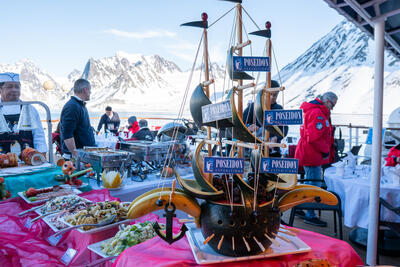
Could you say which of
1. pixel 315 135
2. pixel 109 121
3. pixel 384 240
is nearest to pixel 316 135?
pixel 315 135

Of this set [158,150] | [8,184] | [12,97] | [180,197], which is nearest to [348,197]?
[158,150]

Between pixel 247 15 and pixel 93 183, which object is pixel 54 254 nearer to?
pixel 93 183

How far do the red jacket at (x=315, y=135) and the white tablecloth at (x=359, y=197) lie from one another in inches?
14.9

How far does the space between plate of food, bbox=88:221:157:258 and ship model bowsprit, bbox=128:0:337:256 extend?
1.36 ft

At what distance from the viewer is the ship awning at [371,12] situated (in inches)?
90.4

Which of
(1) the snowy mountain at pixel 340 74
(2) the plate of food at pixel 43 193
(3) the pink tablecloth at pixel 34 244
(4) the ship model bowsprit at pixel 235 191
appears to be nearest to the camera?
(4) the ship model bowsprit at pixel 235 191

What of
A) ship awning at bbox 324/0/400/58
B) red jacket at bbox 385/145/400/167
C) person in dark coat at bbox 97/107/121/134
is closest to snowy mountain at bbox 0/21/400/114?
ship awning at bbox 324/0/400/58

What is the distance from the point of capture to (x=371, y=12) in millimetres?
2818

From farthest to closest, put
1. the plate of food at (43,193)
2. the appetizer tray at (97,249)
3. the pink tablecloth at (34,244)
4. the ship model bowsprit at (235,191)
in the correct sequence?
the plate of food at (43,193), the pink tablecloth at (34,244), the appetizer tray at (97,249), the ship model bowsprit at (235,191)

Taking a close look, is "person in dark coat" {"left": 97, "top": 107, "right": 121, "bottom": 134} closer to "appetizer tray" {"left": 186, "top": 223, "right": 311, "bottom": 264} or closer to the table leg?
the table leg

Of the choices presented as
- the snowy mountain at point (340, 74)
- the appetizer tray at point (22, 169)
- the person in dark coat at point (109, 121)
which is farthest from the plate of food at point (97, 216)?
the snowy mountain at point (340, 74)

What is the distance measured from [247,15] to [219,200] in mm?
562

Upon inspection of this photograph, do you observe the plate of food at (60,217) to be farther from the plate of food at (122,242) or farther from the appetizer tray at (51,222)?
the plate of food at (122,242)

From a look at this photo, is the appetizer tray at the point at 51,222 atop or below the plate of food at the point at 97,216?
below
